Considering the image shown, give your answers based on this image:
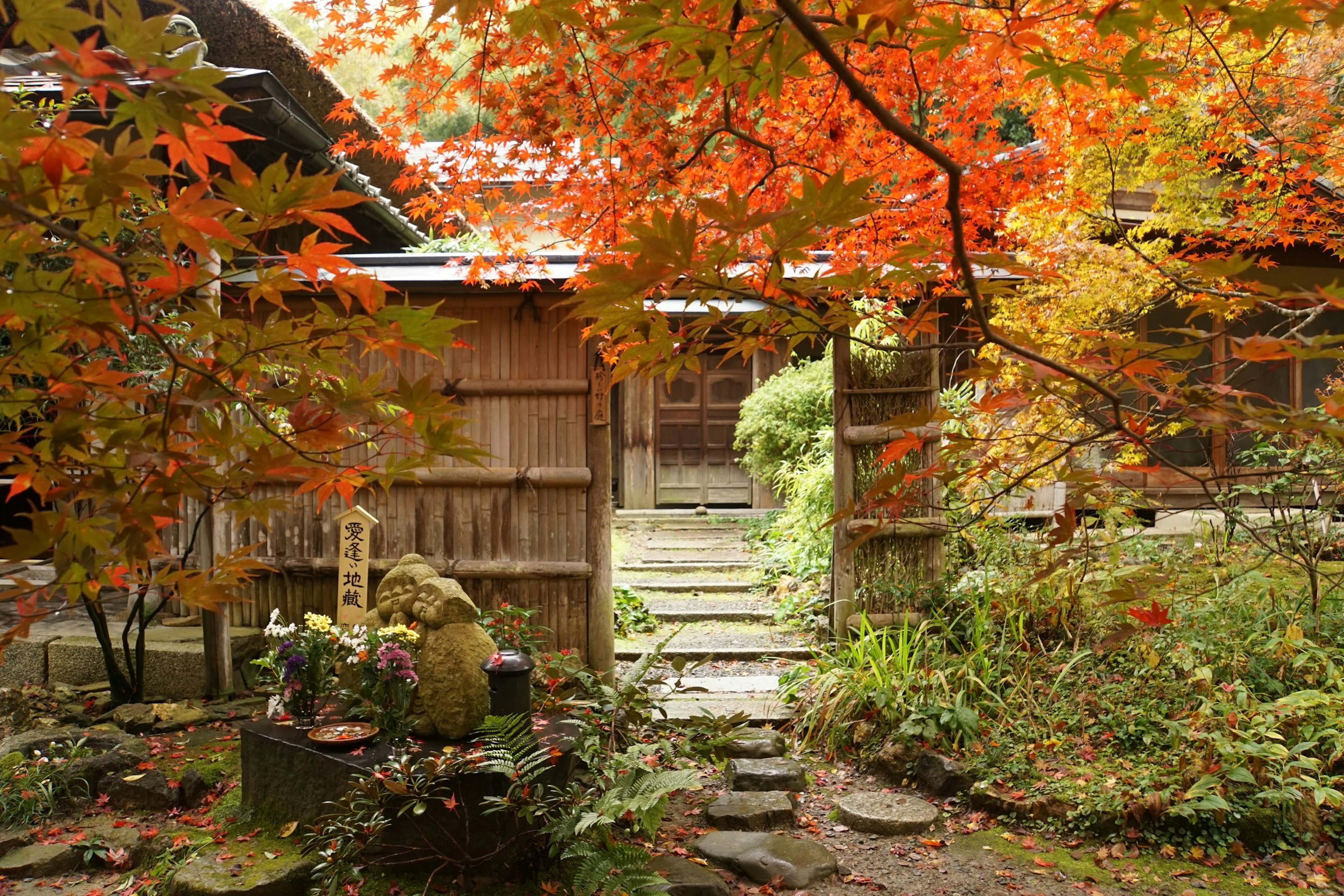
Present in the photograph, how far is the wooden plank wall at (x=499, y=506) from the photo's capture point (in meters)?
6.42

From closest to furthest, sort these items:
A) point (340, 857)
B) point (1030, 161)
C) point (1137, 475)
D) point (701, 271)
→ point (701, 271)
point (340, 857)
point (1030, 161)
point (1137, 475)

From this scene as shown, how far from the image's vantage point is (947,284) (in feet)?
17.3

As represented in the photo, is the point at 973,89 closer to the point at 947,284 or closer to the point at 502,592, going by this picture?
the point at 947,284

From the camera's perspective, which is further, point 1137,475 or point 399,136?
point 1137,475

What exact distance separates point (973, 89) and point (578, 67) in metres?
2.31

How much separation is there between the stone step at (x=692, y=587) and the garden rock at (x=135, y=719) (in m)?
4.35

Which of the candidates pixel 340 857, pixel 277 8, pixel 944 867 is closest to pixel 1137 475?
pixel 944 867

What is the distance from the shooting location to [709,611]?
8102 mm

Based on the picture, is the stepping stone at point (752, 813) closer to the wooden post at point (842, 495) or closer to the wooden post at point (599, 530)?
the wooden post at point (599, 530)

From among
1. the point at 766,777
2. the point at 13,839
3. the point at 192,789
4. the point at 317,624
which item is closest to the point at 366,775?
the point at 317,624

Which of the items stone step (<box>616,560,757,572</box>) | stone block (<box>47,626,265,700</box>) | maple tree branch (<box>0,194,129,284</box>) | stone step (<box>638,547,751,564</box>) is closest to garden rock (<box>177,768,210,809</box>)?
stone block (<box>47,626,265,700</box>)

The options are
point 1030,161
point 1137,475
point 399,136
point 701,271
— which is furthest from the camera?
point 1137,475

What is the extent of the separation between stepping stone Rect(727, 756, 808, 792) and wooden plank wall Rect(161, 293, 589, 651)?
5.83ft

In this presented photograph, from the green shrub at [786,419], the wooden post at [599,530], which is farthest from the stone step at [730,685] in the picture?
the green shrub at [786,419]
